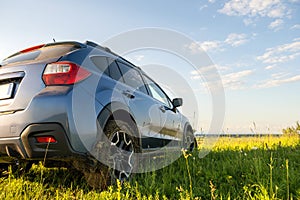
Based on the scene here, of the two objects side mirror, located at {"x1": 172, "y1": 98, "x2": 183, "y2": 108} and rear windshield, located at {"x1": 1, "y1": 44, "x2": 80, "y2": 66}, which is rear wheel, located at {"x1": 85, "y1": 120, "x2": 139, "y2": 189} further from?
side mirror, located at {"x1": 172, "y1": 98, "x2": 183, "y2": 108}

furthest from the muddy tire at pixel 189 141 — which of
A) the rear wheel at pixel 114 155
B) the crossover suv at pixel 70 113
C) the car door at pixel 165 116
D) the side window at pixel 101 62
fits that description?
the side window at pixel 101 62

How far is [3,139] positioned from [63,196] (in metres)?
0.81

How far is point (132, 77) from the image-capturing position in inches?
154

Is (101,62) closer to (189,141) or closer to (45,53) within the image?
(45,53)

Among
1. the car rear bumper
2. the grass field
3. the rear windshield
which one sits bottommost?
the grass field

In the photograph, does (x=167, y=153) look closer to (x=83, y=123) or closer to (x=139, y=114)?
(x=139, y=114)

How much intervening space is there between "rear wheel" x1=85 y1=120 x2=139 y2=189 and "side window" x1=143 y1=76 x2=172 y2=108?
1.49 m

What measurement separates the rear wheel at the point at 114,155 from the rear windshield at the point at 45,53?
869 mm

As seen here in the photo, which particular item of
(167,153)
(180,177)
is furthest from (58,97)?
(167,153)

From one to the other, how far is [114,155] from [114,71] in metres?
1.06

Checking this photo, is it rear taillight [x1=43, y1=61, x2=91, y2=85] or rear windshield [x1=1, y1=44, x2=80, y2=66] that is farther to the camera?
rear windshield [x1=1, y1=44, x2=80, y2=66]

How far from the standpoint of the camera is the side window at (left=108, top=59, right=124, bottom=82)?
326cm

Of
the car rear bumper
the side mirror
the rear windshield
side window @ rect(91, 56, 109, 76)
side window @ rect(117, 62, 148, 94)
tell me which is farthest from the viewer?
the side mirror

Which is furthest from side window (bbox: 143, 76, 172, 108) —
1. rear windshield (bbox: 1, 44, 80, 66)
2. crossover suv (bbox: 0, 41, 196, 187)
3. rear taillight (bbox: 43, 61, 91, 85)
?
rear taillight (bbox: 43, 61, 91, 85)
